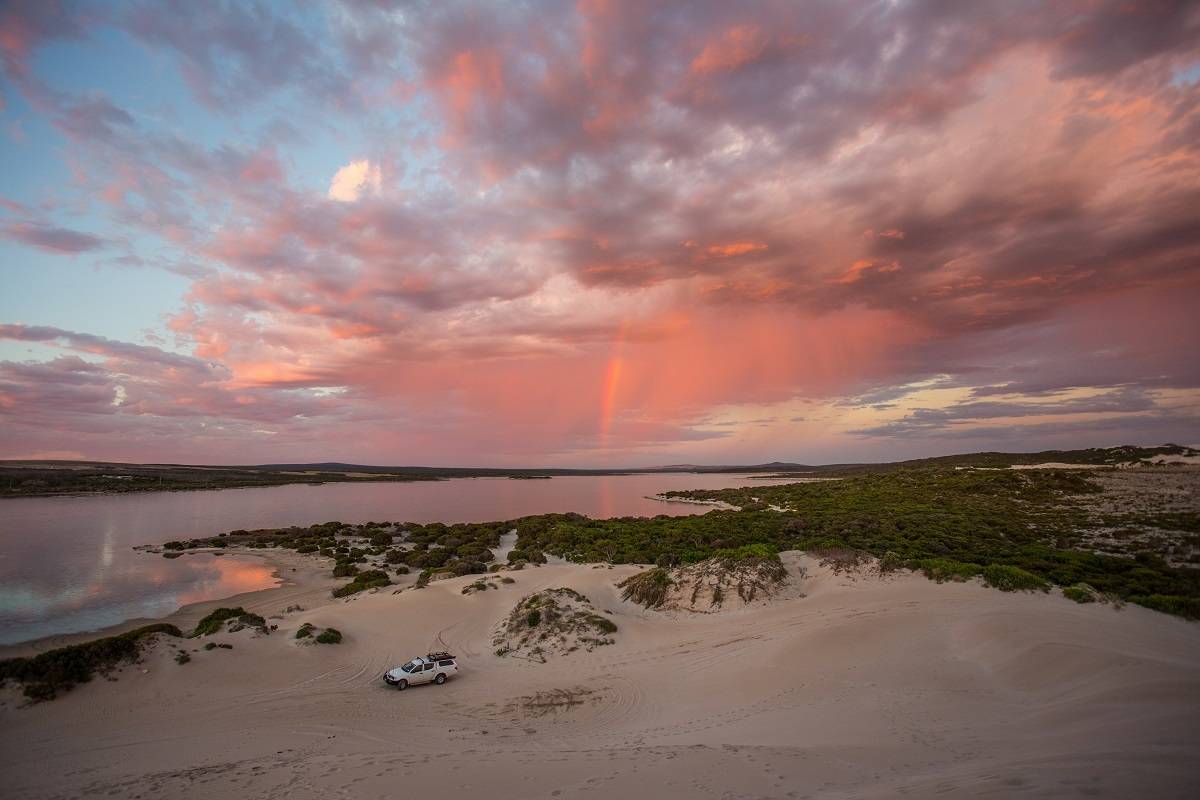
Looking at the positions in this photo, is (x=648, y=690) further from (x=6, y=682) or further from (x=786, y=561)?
(x=6, y=682)

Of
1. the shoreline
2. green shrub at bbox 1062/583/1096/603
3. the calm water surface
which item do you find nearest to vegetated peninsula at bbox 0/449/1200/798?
green shrub at bbox 1062/583/1096/603

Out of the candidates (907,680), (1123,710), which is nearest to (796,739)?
(907,680)

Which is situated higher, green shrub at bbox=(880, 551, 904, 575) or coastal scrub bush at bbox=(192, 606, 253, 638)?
green shrub at bbox=(880, 551, 904, 575)

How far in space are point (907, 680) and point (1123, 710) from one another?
6.13m

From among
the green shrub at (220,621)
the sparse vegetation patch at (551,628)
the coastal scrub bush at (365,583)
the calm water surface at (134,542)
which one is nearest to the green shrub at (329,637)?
the green shrub at (220,621)

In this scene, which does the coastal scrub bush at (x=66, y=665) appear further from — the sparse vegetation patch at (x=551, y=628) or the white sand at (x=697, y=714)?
the sparse vegetation patch at (x=551, y=628)

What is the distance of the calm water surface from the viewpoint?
36.9m

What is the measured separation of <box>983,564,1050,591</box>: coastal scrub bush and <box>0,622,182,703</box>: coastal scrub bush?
133 feet

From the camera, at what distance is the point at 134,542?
62875 mm

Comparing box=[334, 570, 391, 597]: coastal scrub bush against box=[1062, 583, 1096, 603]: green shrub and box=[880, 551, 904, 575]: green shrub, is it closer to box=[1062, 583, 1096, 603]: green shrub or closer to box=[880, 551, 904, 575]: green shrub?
box=[880, 551, 904, 575]: green shrub

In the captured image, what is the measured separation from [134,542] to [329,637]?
5510 centimetres

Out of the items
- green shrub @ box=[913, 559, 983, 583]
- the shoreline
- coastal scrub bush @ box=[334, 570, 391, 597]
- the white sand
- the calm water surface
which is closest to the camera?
the white sand

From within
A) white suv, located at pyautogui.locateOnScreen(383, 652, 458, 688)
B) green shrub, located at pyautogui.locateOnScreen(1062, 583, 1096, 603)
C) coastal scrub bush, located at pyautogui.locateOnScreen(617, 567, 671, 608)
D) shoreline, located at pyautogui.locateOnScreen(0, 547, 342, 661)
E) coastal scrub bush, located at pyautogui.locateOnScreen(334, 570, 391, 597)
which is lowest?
shoreline, located at pyautogui.locateOnScreen(0, 547, 342, 661)

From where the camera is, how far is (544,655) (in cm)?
2536
